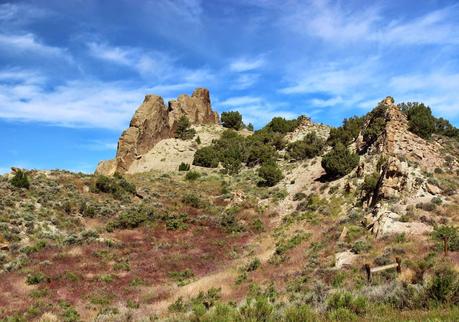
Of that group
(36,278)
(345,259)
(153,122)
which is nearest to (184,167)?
(153,122)

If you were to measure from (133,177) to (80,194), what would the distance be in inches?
631

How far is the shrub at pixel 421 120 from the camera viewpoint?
44.0 metres

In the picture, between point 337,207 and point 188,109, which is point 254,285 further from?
point 188,109

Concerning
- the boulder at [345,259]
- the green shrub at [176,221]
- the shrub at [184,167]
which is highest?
the shrub at [184,167]

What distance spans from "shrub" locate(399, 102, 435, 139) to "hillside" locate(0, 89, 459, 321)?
190mm

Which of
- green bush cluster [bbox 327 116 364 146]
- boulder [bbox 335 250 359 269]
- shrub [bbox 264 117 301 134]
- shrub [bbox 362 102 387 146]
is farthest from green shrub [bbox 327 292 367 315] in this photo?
shrub [bbox 264 117 301 134]

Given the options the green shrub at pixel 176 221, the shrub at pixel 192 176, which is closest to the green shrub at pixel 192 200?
the green shrub at pixel 176 221

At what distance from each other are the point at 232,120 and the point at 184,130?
13598 mm

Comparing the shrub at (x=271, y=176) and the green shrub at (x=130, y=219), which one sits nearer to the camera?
the green shrub at (x=130, y=219)

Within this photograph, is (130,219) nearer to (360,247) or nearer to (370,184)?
(370,184)

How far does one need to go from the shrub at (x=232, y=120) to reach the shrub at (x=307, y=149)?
96.9 ft

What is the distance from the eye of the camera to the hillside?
16.3m

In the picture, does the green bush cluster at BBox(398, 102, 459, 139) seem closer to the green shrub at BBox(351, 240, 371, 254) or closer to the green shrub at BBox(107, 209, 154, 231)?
the green shrub at BBox(351, 240, 371, 254)

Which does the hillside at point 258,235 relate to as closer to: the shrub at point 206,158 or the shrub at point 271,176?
the shrub at point 271,176
